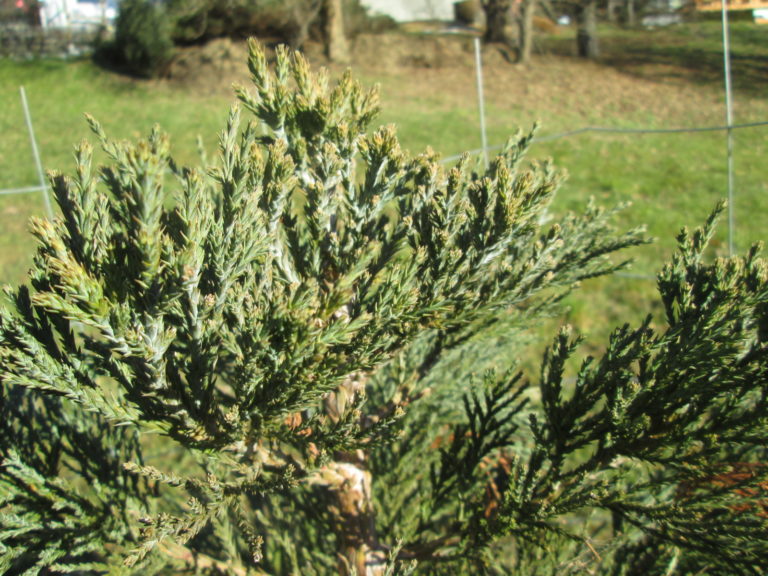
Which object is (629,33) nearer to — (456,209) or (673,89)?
(673,89)

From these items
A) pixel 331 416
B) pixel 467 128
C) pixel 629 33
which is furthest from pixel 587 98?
pixel 331 416

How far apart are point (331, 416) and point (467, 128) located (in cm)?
1263

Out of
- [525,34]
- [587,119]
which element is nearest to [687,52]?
[587,119]

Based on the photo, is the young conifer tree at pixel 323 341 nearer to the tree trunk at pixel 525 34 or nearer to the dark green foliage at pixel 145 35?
the tree trunk at pixel 525 34

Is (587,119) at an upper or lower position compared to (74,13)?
lower

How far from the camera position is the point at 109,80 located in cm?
1808

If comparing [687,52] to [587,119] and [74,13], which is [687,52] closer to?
[587,119]

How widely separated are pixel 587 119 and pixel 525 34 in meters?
4.81

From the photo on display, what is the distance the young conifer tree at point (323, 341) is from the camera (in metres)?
1.30

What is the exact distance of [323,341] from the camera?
1.32 m

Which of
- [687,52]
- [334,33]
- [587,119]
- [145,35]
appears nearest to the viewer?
[587,119]

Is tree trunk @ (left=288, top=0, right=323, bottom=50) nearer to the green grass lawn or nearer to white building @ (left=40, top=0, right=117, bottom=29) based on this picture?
the green grass lawn

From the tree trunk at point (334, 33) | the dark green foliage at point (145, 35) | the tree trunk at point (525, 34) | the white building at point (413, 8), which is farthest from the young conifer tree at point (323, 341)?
the white building at point (413, 8)

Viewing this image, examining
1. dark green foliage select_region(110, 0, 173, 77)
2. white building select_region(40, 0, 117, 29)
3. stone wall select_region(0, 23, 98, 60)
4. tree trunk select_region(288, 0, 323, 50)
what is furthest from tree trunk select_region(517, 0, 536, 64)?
stone wall select_region(0, 23, 98, 60)
